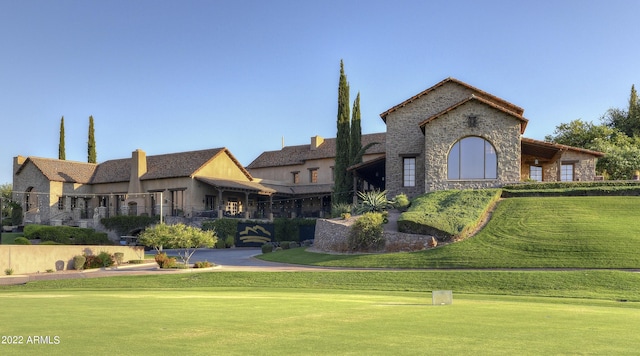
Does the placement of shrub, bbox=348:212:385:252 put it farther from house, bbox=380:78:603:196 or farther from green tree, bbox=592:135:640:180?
green tree, bbox=592:135:640:180

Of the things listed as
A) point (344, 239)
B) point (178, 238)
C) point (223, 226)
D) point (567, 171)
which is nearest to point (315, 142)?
point (223, 226)

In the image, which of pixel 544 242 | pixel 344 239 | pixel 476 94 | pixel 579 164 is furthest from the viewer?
pixel 476 94

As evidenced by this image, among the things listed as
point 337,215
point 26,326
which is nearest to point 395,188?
point 337,215

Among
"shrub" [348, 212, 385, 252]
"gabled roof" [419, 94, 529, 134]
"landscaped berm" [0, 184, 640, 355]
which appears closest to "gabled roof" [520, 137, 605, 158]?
"gabled roof" [419, 94, 529, 134]

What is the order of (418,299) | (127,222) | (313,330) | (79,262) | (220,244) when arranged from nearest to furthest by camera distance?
(313,330) < (418,299) < (79,262) < (220,244) < (127,222)

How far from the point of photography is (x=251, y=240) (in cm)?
5147

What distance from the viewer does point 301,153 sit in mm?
66312

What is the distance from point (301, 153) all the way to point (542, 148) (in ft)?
108

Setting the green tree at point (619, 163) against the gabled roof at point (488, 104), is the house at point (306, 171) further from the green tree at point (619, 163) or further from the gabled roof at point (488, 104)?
the green tree at point (619, 163)

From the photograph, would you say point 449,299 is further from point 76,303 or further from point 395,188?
point 395,188

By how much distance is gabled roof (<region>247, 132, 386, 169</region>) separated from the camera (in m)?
60.5

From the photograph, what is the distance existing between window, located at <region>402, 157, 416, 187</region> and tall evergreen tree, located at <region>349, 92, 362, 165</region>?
5661mm

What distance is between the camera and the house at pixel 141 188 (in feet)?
179

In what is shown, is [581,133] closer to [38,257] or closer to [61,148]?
[38,257]
